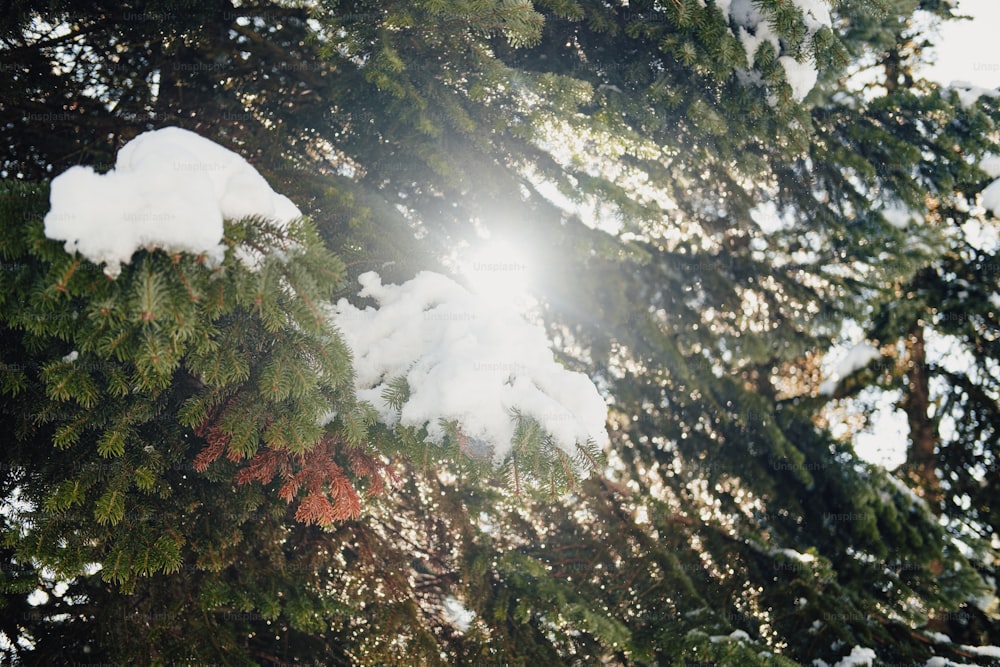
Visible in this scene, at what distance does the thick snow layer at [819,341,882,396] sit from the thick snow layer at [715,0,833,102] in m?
3.62

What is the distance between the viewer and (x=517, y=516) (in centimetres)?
358

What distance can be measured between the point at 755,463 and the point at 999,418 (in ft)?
10.4

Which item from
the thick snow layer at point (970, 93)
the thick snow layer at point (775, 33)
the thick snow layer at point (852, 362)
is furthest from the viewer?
the thick snow layer at point (852, 362)

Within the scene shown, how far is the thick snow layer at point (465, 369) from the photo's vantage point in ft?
6.12

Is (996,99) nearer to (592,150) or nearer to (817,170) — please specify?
(817,170)

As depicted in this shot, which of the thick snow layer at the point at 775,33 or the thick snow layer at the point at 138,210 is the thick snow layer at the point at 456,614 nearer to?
the thick snow layer at the point at 138,210

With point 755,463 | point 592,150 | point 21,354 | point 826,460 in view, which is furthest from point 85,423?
point 826,460

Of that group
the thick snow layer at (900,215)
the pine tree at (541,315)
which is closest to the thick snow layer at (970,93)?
the pine tree at (541,315)

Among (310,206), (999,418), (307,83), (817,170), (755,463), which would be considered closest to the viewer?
(310,206)

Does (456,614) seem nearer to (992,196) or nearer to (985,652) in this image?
(985,652)

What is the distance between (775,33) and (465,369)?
8.19ft

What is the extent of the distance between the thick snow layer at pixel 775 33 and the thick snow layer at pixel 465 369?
2095mm

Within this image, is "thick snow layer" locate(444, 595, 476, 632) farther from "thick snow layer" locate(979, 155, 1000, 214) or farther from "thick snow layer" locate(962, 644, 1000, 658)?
"thick snow layer" locate(979, 155, 1000, 214)

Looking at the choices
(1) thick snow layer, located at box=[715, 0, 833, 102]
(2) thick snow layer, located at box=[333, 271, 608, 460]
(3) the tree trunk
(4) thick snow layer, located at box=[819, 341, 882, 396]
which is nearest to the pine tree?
(1) thick snow layer, located at box=[715, 0, 833, 102]
